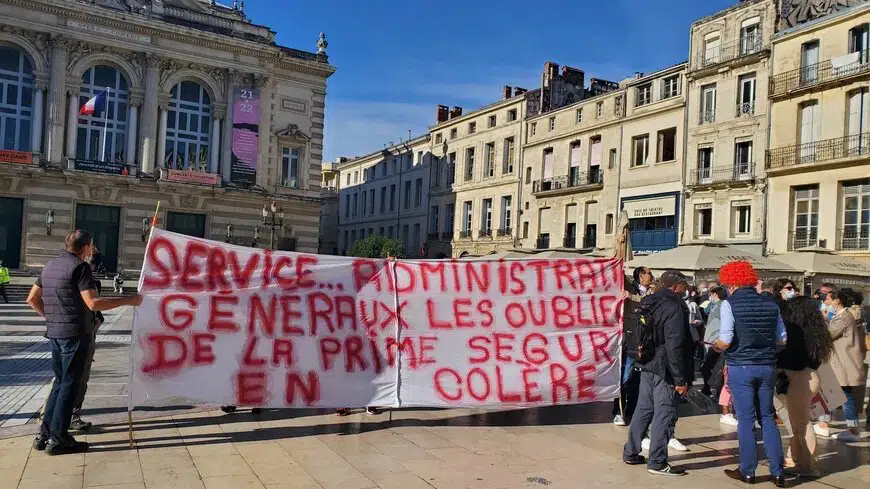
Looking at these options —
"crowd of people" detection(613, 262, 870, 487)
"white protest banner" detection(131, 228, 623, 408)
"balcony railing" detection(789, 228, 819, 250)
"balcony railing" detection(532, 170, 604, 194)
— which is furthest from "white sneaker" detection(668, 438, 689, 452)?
"balcony railing" detection(532, 170, 604, 194)

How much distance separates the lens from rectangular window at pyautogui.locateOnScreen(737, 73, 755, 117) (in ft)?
107

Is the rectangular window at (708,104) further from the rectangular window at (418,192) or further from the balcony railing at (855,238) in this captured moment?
the rectangular window at (418,192)

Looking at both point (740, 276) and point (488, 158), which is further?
point (488, 158)

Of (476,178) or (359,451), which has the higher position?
(476,178)

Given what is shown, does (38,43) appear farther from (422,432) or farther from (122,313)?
(422,432)

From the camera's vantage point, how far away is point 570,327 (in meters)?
8.52

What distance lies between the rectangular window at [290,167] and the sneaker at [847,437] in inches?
1447

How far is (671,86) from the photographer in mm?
36750

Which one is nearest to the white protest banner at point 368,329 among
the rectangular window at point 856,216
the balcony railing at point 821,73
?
the rectangular window at point 856,216

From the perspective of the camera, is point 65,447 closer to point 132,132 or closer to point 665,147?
point 132,132

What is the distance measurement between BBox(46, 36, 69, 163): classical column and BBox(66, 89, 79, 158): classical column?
34 cm

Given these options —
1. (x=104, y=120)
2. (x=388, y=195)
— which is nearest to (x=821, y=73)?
(x=104, y=120)

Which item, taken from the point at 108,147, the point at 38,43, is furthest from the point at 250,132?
the point at 38,43

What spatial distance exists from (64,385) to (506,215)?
143 feet
